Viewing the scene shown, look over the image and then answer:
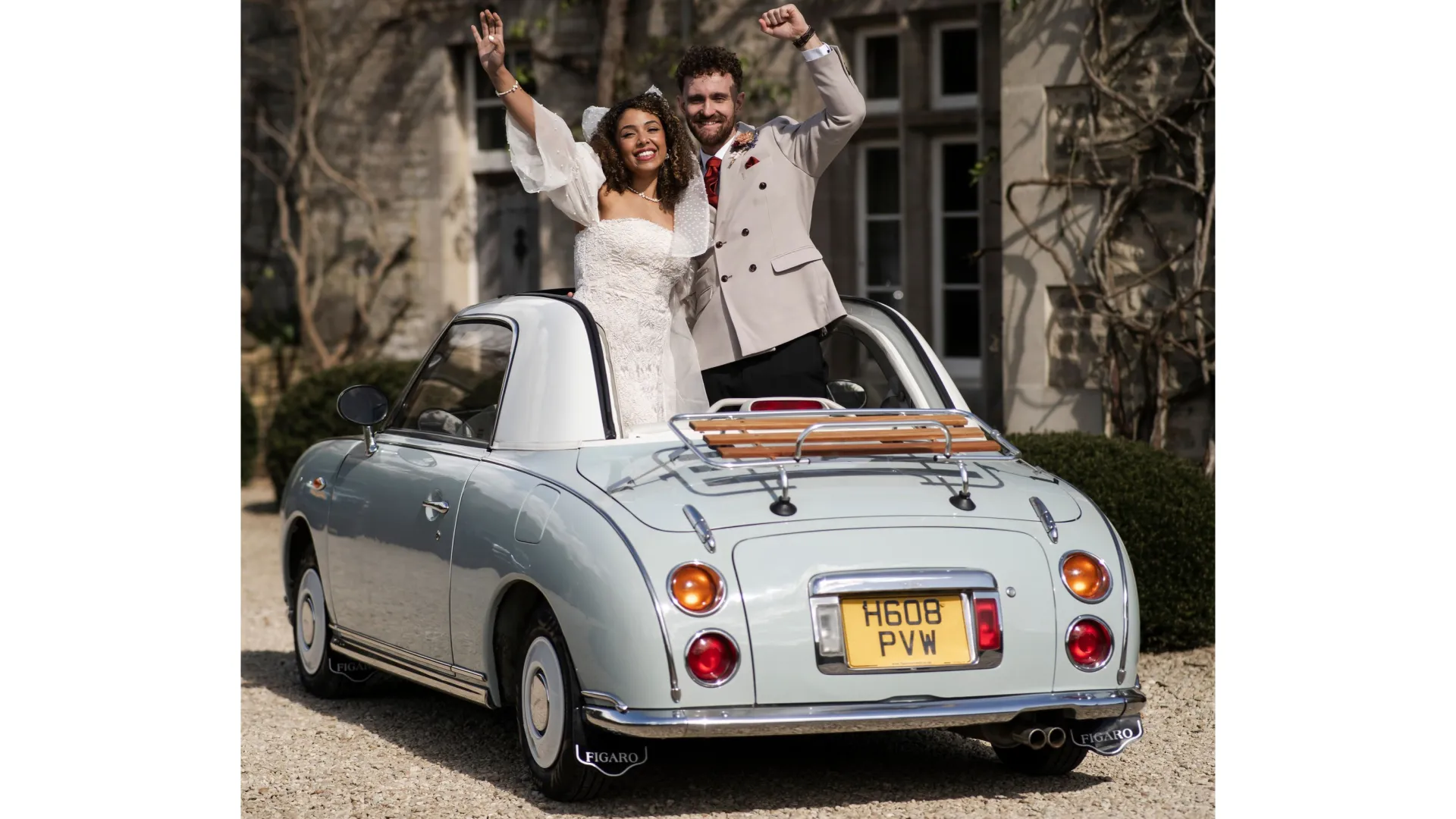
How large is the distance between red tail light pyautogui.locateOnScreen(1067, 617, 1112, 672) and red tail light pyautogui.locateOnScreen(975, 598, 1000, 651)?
0.71ft

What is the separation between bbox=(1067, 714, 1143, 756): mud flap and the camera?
16.0 ft

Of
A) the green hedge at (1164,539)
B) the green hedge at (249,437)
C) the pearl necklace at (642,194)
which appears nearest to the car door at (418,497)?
the pearl necklace at (642,194)

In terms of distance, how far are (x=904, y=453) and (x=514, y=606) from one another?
1169 millimetres

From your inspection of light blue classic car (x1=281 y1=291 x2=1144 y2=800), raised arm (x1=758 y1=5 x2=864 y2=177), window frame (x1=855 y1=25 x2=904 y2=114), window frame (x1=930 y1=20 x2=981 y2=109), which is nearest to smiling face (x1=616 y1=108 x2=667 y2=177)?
raised arm (x1=758 y1=5 x2=864 y2=177)

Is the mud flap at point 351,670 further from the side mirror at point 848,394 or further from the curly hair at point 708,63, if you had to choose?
the curly hair at point 708,63

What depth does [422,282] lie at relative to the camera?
1419cm

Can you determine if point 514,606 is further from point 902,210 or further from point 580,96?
point 580,96

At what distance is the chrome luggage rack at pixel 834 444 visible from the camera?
4.72m

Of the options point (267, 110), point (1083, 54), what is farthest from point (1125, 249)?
point (267, 110)

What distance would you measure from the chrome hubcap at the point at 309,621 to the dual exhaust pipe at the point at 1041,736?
283cm

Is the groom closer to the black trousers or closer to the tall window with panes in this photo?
the black trousers

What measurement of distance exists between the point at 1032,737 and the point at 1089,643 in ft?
1.04

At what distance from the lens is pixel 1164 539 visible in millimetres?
7297

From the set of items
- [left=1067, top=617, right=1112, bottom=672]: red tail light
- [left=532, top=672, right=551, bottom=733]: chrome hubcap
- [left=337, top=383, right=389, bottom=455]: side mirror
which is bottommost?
[left=532, top=672, right=551, bottom=733]: chrome hubcap
